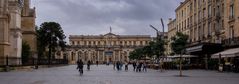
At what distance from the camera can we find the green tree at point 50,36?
115438mm

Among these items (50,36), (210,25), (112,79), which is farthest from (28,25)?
(112,79)

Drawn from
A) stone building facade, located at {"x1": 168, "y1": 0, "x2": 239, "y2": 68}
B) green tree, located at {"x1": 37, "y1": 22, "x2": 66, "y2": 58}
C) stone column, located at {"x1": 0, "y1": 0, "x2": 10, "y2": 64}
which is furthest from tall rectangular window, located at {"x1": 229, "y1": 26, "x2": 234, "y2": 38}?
green tree, located at {"x1": 37, "y1": 22, "x2": 66, "y2": 58}

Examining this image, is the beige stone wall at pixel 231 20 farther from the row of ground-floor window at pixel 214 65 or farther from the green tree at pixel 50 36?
the green tree at pixel 50 36

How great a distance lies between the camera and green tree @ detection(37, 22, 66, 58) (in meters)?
115

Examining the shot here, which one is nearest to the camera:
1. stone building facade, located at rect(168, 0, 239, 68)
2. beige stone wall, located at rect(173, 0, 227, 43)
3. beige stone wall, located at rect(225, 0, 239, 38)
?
beige stone wall, located at rect(225, 0, 239, 38)

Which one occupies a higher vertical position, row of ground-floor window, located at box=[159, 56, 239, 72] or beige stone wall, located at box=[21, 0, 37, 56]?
beige stone wall, located at box=[21, 0, 37, 56]

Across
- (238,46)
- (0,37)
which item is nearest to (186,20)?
(238,46)

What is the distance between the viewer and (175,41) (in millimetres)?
76812

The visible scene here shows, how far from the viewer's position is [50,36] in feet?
385

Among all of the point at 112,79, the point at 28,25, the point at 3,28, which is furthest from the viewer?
the point at 28,25

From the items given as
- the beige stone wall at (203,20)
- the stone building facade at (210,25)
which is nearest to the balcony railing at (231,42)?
the stone building facade at (210,25)

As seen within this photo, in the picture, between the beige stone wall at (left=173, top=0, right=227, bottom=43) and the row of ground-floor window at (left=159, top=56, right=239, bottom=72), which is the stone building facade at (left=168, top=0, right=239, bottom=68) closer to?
the beige stone wall at (left=173, top=0, right=227, bottom=43)

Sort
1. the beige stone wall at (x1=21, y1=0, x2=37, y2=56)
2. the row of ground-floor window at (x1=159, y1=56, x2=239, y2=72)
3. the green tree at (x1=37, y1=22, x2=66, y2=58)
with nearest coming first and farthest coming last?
the row of ground-floor window at (x1=159, y1=56, x2=239, y2=72)
the beige stone wall at (x1=21, y1=0, x2=37, y2=56)
the green tree at (x1=37, y1=22, x2=66, y2=58)

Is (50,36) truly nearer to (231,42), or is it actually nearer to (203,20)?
(203,20)
